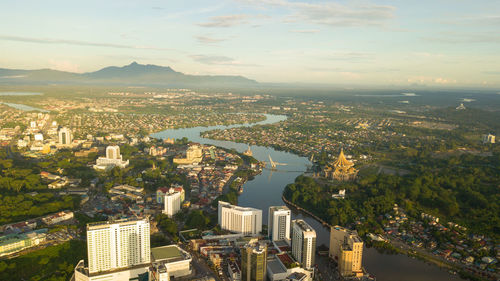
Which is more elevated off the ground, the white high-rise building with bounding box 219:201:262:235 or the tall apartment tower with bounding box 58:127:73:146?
the tall apartment tower with bounding box 58:127:73:146

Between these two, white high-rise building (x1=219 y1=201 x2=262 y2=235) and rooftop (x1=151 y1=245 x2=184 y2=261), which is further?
white high-rise building (x1=219 y1=201 x2=262 y2=235)

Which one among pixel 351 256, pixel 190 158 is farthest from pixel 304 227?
pixel 190 158

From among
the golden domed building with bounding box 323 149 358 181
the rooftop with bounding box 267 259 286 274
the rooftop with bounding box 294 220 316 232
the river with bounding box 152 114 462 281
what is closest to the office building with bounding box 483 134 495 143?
the river with bounding box 152 114 462 281

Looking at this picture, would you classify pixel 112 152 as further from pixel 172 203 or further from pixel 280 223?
pixel 280 223

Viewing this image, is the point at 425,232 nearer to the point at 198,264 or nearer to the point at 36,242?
the point at 198,264

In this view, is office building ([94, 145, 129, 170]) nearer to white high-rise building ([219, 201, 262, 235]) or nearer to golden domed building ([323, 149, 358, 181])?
white high-rise building ([219, 201, 262, 235])

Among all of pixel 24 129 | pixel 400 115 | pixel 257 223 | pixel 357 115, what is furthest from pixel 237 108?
pixel 257 223
